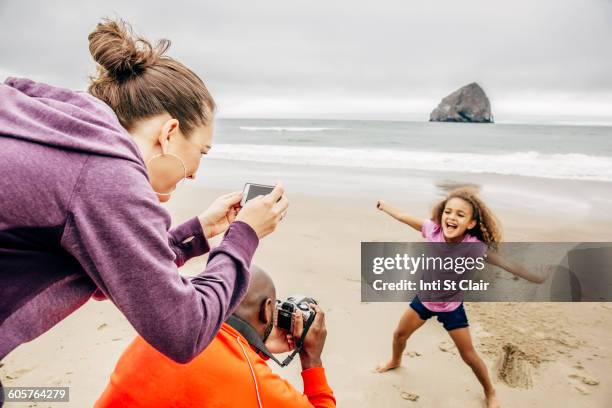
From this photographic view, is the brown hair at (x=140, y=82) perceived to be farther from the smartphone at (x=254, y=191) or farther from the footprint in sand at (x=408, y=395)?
the footprint in sand at (x=408, y=395)

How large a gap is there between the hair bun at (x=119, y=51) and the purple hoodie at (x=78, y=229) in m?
0.34

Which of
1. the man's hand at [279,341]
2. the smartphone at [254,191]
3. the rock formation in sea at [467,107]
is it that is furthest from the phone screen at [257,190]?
the rock formation in sea at [467,107]

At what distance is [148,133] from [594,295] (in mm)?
4724

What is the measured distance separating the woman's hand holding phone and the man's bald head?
0.61 m

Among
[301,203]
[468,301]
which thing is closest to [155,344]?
[468,301]

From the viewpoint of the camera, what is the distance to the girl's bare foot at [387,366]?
10.4ft

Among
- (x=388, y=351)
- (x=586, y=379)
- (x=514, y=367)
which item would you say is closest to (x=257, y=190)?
(x=388, y=351)

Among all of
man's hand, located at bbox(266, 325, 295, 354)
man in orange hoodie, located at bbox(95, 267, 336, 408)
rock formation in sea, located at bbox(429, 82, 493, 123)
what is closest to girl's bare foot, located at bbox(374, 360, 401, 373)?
man's hand, located at bbox(266, 325, 295, 354)

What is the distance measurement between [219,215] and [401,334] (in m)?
1.88

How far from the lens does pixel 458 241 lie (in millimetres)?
3068

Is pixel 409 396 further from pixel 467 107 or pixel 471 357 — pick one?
pixel 467 107

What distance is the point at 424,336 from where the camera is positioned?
363 centimetres

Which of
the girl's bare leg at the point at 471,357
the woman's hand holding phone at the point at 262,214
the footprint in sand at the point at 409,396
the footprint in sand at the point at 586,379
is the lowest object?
the footprint in sand at the point at 409,396

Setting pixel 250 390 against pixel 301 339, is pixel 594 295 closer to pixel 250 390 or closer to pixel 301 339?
pixel 301 339
